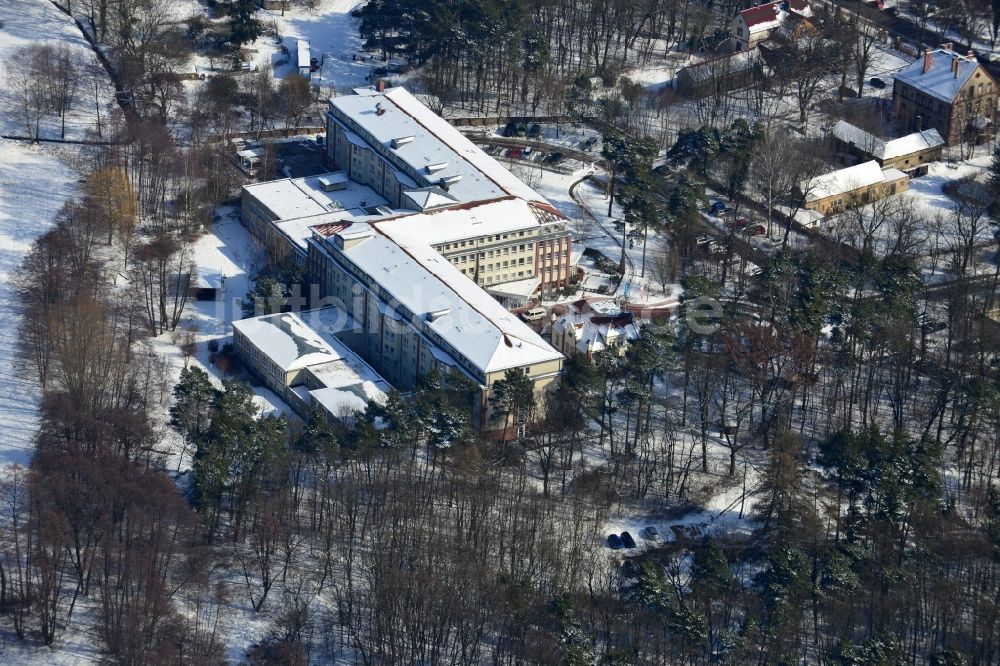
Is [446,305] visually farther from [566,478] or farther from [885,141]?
[885,141]

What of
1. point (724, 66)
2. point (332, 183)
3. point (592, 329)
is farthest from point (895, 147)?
point (332, 183)

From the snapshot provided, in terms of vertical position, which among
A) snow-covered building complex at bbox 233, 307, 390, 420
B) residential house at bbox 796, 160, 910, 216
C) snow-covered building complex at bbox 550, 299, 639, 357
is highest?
residential house at bbox 796, 160, 910, 216

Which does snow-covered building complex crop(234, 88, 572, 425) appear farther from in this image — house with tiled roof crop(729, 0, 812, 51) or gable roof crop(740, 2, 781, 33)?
gable roof crop(740, 2, 781, 33)

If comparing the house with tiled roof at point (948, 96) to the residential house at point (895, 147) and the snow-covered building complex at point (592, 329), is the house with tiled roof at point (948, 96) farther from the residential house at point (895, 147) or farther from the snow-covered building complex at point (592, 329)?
the snow-covered building complex at point (592, 329)

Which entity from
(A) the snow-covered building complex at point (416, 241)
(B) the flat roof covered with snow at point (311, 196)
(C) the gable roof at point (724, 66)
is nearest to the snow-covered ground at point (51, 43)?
(B) the flat roof covered with snow at point (311, 196)

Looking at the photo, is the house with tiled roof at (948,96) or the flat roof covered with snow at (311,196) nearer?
the flat roof covered with snow at (311,196)

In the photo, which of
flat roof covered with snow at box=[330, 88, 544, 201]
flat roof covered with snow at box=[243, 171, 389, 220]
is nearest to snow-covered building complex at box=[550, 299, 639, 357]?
flat roof covered with snow at box=[330, 88, 544, 201]

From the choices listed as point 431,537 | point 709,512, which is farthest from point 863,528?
point 431,537
